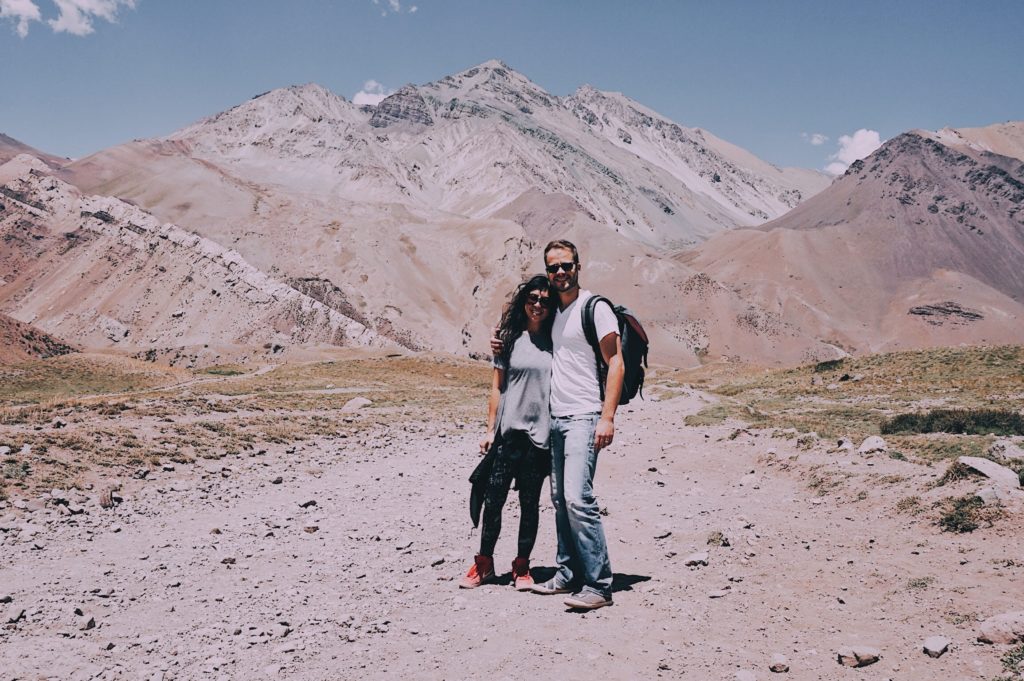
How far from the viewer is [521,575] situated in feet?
22.5

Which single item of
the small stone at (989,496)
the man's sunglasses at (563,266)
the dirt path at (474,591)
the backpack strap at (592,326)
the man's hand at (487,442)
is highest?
the man's sunglasses at (563,266)

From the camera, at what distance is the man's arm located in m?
6.13

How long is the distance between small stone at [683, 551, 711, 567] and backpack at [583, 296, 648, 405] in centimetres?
212

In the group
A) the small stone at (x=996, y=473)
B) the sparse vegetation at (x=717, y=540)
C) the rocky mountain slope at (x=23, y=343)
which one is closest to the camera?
the sparse vegetation at (x=717, y=540)

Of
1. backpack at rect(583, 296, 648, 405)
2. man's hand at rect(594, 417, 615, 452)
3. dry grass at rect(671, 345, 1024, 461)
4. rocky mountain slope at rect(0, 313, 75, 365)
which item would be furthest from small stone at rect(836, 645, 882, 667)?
rocky mountain slope at rect(0, 313, 75, 365)

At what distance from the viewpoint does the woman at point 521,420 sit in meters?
6.61

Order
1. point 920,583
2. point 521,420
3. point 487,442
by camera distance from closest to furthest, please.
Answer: point 920,583
point 521,420
point 487,442

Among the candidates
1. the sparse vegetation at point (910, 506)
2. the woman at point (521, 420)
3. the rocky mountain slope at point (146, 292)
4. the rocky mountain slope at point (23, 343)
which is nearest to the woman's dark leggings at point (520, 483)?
the woman at point (521, 420)

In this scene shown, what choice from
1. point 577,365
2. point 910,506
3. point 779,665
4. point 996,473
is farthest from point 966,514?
point 577,365

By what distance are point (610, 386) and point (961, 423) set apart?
531 inches

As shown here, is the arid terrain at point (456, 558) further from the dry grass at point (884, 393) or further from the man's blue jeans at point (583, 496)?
the dry grass at point (884, 393)

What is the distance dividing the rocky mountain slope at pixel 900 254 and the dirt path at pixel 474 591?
119 metres

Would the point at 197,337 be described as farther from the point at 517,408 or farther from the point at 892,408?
the point at 517,408

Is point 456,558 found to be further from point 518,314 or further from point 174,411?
point 174,411
